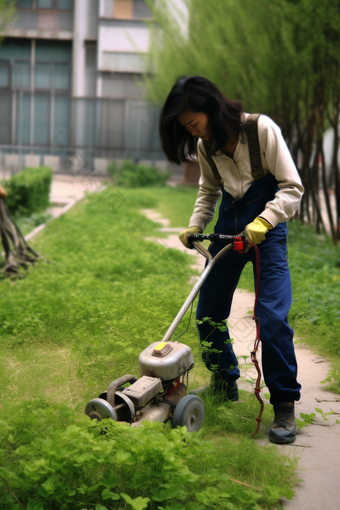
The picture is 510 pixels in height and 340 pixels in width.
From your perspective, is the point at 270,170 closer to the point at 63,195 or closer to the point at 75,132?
the point at 63,195

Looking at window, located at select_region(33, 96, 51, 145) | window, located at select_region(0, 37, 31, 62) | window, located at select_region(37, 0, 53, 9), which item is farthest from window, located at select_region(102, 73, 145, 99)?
window, located at select_region(37, 0, 53, 9)

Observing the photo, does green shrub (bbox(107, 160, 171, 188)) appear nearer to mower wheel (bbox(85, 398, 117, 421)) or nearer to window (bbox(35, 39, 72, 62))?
window (bbox(35, 39, 72, 62))

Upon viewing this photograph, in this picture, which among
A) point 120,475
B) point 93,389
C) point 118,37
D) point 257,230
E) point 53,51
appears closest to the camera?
point 120,475

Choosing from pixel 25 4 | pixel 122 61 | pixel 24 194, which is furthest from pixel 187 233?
pixel 25 4

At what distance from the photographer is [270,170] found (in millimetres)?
2988

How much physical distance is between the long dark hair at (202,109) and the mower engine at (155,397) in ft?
3.73

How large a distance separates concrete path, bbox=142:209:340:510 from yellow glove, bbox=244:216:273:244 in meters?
1.11

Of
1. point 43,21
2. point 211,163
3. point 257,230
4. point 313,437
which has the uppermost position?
point 43,21

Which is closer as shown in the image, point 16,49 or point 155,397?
Answer: point 155,397

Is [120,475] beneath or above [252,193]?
beneath

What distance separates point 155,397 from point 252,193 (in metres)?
1.23

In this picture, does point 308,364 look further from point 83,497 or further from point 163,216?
point 163,216

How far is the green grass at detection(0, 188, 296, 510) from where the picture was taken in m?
2.32

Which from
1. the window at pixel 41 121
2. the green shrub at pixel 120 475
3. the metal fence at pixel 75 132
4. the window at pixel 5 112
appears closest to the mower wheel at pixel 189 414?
the green shrub at pixel 120 475
